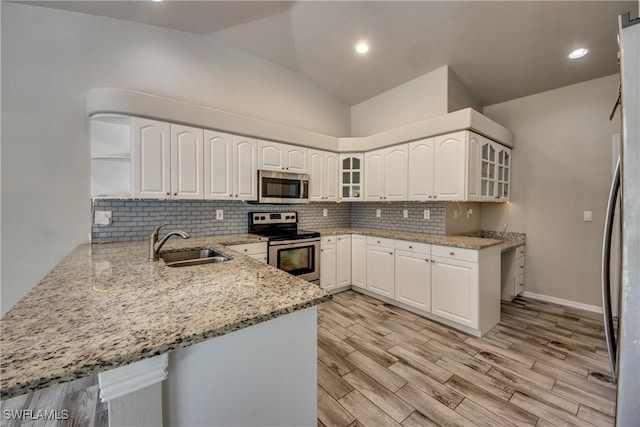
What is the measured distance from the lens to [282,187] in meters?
3.32

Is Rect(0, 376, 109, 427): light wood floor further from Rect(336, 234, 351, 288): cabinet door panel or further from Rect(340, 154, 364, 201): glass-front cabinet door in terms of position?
Rect(340, 154, 364, 201): glass-front cabinet door

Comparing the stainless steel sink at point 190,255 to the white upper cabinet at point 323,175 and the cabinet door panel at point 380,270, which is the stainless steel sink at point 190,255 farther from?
the cabinet door panel at point 380,270

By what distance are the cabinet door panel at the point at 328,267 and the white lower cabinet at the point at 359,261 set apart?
330 mm

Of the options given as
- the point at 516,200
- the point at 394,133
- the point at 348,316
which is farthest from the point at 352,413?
the point at 516,200

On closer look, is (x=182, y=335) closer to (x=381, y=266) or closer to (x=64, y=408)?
(x=64, y=408)

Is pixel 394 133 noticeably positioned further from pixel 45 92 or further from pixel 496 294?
pixel 45 92

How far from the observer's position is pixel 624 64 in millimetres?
891

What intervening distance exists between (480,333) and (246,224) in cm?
292

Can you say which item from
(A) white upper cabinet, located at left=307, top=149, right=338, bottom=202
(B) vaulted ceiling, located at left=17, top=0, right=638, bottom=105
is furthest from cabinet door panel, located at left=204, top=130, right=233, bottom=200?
(B) vaulted ceiling, located at left=17, top=0, right=638, bottom=105

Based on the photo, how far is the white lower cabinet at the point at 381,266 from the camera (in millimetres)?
3254

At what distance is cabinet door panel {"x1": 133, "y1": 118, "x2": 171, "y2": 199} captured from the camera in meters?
2.39

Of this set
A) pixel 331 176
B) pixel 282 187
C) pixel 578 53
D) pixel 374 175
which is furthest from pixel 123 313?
pixel 578 53

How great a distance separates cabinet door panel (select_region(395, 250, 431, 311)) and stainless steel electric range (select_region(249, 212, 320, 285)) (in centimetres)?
104

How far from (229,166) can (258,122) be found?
65 centimetres
